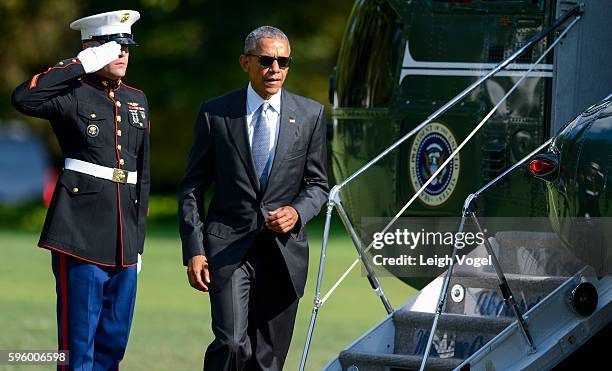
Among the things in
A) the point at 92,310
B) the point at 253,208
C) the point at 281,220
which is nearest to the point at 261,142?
the point at 253,208

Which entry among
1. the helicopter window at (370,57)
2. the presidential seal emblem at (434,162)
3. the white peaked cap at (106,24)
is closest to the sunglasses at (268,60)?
the white peaked cap at (106,24)

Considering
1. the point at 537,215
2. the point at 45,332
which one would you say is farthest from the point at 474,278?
the point at 45,332

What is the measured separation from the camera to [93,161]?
267 inches

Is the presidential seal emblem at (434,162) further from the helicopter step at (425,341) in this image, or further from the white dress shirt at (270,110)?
the white dress shirt at (270,110)

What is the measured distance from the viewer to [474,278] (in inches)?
281

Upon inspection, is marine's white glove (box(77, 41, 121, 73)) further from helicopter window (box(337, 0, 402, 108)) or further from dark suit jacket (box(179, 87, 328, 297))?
helicopter window (box(337, 0, 402, 108))

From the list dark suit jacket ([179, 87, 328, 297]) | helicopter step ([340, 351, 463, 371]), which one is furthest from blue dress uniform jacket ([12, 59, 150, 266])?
helicopter step ([340, 351, 463, 371])

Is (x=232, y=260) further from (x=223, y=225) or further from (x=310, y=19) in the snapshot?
(x=310, y=19)

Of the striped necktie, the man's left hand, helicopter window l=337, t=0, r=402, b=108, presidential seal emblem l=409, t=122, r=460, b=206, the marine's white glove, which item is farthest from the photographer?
helicopter window l=337, t=0, r=402, b=108

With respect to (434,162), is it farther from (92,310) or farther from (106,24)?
(92,310)

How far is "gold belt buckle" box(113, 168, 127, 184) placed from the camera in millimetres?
6824

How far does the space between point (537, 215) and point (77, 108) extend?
103 inches

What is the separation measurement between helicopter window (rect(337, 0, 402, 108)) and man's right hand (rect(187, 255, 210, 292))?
2705mm

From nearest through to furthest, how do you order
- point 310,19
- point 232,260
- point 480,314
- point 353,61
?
1. point 232,260
2. point 480,314
3. point 353,61
4. point 310,19
